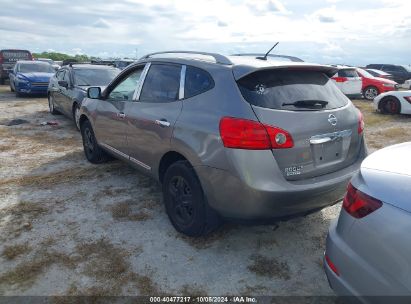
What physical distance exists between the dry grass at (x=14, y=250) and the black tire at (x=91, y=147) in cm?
237

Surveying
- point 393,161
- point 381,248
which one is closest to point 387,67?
point 393,161

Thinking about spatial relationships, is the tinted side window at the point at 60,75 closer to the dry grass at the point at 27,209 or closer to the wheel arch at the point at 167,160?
the dry grass at the point at 27,209

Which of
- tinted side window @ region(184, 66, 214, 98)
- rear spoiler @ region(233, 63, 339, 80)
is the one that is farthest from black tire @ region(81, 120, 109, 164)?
rear spoiler @ region(233, 63, 339, 80)

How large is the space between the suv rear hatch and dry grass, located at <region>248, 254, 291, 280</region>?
0.86 meters

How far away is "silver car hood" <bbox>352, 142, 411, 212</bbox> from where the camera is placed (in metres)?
1.86

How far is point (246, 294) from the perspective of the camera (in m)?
2.83

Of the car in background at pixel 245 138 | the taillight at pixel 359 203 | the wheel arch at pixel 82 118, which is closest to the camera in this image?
the taillight at pixel 359 203

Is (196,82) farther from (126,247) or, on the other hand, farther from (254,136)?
(126,247)

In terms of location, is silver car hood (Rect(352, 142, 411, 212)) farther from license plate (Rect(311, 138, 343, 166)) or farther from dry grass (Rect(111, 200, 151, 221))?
dry grass (Rect(111, 200, 151, 221))

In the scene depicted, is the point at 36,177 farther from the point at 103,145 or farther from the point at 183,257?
the point at 183,257

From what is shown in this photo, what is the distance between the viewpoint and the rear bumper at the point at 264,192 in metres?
2.83

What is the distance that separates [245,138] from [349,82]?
14.6 m

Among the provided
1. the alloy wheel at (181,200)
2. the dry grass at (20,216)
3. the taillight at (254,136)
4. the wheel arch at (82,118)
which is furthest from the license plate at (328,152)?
the wheel arch at (82,118)

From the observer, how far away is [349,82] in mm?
15688
